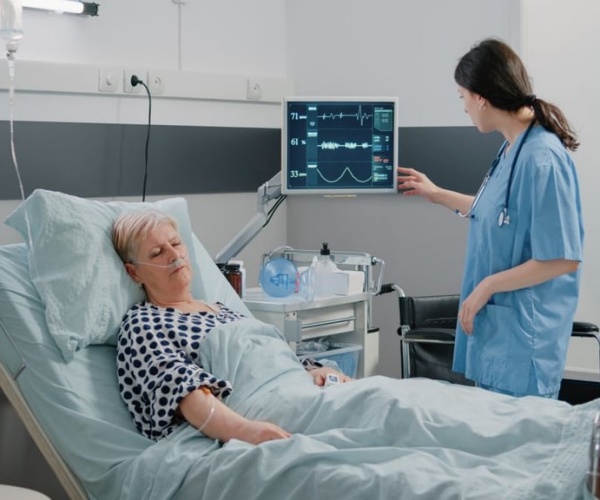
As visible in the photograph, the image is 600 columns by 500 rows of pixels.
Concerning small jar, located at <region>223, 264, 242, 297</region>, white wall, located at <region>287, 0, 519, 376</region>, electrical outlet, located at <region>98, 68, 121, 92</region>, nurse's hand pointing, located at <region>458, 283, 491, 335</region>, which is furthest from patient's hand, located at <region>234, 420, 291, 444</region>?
white wall, located at <region>287, 0, 519, 376</region>

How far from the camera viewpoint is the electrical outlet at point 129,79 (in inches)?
146

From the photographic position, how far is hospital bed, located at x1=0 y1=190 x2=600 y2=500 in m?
1.91

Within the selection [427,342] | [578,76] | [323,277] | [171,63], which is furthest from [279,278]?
[578,76]

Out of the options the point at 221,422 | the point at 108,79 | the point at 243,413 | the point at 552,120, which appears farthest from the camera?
the point at 108,79

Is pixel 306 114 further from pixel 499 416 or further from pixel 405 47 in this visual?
pixel 499 416

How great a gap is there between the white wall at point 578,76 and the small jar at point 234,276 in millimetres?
1560

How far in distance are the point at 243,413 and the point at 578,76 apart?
2.33 metres

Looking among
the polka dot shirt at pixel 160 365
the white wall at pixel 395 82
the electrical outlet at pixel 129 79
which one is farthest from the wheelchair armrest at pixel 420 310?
the electrical outlet at pixel 129 79

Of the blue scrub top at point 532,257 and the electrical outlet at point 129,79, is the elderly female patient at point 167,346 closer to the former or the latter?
the blue scrub top at point 532,257

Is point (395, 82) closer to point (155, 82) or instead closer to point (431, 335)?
point (155, 82)

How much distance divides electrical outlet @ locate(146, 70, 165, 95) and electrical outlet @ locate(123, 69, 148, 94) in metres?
0.03

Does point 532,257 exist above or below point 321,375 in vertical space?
above

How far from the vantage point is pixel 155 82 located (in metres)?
3.81

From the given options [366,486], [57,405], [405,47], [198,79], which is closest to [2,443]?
[57,405]
